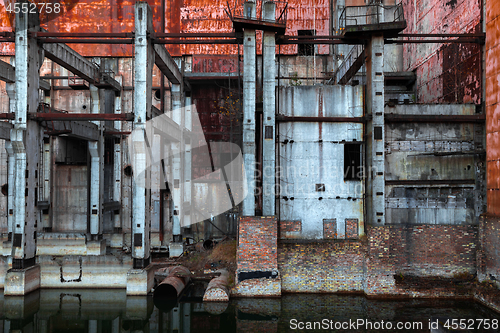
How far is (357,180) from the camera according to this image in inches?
502

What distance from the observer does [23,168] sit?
12305 mm

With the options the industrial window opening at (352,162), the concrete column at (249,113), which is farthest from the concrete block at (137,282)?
the industrial window opening at (352,162)

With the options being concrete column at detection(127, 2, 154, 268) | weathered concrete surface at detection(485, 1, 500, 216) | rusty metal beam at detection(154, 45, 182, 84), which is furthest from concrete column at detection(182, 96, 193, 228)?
weathered concrete surface at detection(485, 1, 500, 216)

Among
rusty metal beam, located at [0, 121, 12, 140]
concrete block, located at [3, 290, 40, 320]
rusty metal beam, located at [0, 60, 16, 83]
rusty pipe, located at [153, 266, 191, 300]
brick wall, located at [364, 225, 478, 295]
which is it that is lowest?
concrete block, located at [3, 290, 40, 320]

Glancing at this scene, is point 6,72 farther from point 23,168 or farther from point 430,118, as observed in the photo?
point 430,118

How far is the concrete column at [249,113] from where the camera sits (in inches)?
466

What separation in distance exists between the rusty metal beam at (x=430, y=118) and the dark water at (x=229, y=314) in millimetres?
6259

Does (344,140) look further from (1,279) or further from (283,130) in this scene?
(1,279)

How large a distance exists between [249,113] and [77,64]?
347 inches

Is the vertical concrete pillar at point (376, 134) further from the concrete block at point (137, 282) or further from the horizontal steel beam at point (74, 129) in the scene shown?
the horizontal steel beam at point (74, 129)

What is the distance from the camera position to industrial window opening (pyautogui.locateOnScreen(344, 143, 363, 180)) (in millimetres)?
12758

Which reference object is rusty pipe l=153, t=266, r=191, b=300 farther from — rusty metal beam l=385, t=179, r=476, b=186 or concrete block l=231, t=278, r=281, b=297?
rusty metal beam l=385, t=179, r=476, b=186

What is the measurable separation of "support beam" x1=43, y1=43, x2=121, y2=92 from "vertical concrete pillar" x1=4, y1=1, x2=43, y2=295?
96 centimetres

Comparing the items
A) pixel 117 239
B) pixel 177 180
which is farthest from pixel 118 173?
pixel 177 180
